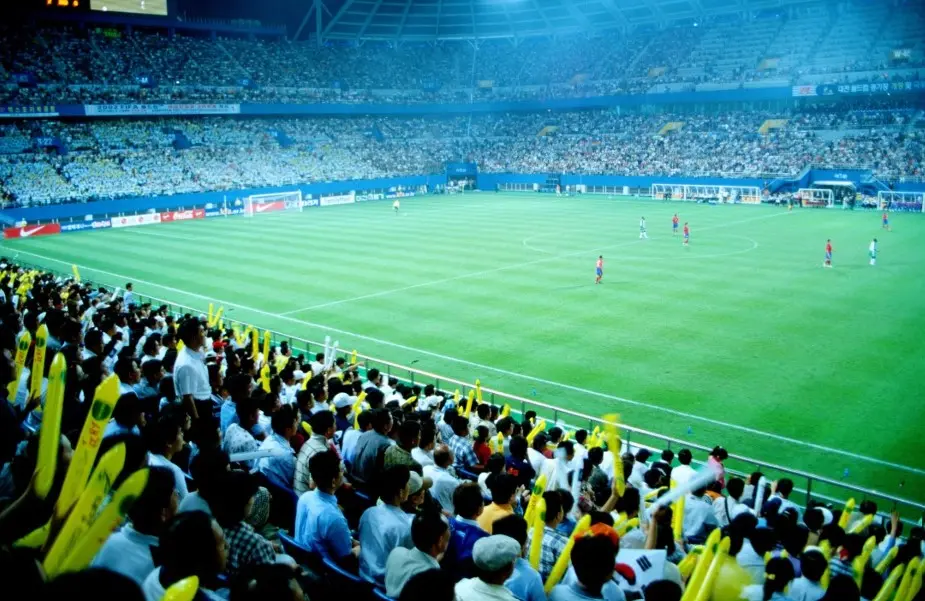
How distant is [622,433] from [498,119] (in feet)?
258

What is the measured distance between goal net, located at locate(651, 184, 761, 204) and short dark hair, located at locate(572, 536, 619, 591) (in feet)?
201

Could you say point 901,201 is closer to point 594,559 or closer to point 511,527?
point 511,527

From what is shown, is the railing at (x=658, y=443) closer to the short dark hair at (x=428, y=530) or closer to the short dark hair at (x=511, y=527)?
the short dark hair at (x=511, y=527)

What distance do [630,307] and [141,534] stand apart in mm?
22533

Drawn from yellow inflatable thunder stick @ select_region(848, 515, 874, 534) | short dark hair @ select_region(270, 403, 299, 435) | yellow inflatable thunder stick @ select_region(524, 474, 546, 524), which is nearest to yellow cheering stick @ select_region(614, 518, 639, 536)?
yellow inflatable thunder stick @ select_region(524, 474, 546, 524)

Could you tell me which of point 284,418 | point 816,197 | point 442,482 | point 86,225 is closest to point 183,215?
point 86,225

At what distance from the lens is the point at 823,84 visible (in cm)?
6253

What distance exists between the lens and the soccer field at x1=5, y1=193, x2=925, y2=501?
1600 cm

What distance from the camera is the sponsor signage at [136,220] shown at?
168 feet

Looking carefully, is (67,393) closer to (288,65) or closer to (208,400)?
(208,400)

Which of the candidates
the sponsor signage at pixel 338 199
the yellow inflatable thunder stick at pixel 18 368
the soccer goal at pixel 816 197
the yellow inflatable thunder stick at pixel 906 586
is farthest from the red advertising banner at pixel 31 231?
the soccer goal at pixel 816 197

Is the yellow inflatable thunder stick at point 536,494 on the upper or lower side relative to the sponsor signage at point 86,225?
upper

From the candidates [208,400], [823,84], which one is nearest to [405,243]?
[208,400]

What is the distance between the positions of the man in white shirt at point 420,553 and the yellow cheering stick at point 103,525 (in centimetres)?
195
